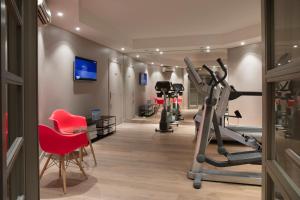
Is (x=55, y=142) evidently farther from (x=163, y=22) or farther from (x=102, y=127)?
(x=163, y=22)

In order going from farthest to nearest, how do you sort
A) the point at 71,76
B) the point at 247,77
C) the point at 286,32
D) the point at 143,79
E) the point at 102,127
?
the point at 143,79
the point at 247,77
the point at 102,127
the point at 71,76
the point at 286,32

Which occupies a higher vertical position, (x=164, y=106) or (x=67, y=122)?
(x=164, y=106)

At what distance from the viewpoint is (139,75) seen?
31.8ft

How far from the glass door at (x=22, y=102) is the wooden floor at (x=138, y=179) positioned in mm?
1681

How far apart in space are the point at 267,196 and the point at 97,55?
5.70m

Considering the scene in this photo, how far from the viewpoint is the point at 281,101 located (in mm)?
1023

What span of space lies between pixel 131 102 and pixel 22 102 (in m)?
7.81

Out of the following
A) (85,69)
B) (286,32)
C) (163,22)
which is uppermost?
(163,22)

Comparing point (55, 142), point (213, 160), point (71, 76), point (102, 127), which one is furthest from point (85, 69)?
point (213, 160)

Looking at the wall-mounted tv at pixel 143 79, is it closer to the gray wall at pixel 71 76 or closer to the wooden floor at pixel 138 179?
the gray wall at pixel 71 76

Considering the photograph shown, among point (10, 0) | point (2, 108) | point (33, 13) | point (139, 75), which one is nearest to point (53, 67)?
point (33, 13)

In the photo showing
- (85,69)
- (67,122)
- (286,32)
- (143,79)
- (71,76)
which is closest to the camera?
(286,32)

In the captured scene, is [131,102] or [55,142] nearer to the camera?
[55,142]

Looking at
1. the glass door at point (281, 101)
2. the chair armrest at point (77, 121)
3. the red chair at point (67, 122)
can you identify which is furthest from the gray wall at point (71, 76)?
the glass door at point (281, 101)
